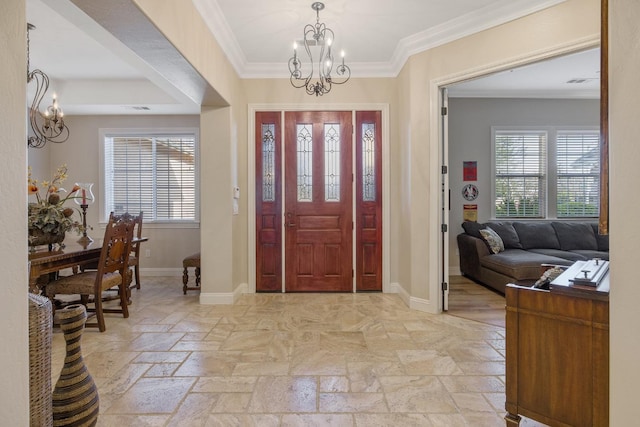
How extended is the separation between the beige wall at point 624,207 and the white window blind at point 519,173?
16.4 feet

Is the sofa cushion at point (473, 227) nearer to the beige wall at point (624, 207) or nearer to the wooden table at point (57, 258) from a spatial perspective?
the beige wall at point (624, 207)

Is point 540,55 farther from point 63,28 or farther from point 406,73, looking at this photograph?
point 63,28

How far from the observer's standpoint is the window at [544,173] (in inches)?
232

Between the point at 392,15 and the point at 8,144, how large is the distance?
10.9 ft

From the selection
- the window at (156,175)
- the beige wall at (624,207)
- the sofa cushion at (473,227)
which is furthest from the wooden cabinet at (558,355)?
the window at (156,175)

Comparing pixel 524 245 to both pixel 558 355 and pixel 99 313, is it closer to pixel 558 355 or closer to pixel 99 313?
pixel 558 355

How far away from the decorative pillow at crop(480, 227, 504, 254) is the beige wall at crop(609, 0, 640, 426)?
401 centimetres

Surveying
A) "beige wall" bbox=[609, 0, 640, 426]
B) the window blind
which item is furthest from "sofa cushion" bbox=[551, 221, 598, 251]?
the window blind

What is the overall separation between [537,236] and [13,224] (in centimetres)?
597

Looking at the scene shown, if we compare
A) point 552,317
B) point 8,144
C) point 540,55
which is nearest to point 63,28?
point 8,144

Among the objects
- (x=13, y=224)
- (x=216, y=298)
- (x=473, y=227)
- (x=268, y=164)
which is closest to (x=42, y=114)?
(x=268, y=164)

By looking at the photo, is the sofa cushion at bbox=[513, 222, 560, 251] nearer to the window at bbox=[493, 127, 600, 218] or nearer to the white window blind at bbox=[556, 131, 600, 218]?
→ the window at bbox=[493, 127, 600, 218]

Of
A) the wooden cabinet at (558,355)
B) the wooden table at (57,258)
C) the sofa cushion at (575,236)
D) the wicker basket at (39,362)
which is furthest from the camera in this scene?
the sofa cushion at (575,236)

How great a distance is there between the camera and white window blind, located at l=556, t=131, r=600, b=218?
5.93 meters
